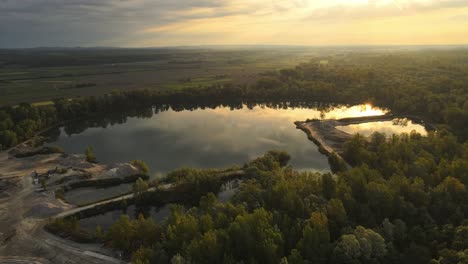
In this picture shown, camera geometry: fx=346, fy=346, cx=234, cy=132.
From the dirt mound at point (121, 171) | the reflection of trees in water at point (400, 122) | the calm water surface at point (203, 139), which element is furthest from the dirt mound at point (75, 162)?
the reflection of trees in water at point (400, 122)

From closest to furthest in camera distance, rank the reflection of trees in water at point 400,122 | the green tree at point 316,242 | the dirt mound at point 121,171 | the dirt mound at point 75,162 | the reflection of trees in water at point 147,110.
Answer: the green tree at point 316,242 → the dirt mound at point 121,171 → the dirt mound at point 75,162 → the reflection of trees in water at point 400,122 → the reflection of trees in water at point 147,110

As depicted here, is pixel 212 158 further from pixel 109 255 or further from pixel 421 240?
pixel 421 240

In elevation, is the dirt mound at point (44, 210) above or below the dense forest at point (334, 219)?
below

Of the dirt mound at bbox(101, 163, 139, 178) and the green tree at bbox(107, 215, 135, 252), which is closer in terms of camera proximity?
the green tree at bbox(107, 215, 135, 252)

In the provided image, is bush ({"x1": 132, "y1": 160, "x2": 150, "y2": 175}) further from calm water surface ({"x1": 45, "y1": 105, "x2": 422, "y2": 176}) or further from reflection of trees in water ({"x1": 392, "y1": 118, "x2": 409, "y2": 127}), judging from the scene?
reflection of trees in water ({"x1": 392, "y1": 118, "x2": 409, "y2": 127})

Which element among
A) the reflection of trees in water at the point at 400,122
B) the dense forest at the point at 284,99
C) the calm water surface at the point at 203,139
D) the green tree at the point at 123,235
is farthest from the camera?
the reflection of trees in water at the point at 400,122

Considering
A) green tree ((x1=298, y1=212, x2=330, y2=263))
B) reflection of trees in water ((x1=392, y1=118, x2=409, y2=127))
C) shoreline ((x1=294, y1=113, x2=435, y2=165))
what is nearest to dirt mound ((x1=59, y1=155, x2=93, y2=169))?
green tree ((x1=298, y1=212, x2=330, y2=263))

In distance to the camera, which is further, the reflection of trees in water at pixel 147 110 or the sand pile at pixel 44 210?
the reflection of trees in water at pixel 147 110

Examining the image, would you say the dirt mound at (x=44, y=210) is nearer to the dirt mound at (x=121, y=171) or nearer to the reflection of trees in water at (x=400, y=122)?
the dirt mound at (x=121, y=171)
